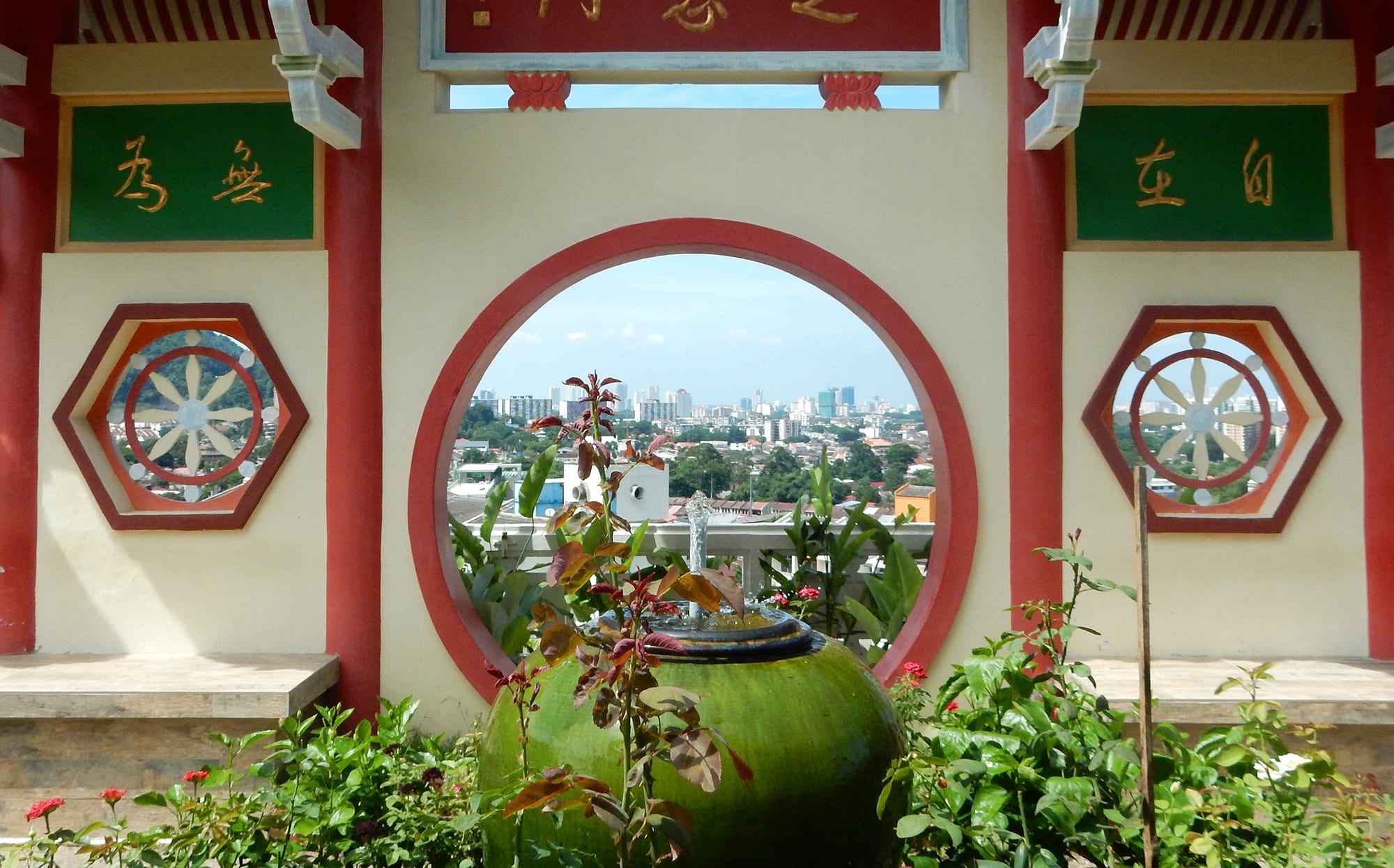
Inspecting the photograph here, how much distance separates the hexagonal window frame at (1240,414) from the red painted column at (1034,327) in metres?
0.22

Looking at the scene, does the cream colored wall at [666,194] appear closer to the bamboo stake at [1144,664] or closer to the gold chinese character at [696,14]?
the gold chinese character at [696,14]

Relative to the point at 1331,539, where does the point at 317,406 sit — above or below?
above

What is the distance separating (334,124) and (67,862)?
2731 millimetres

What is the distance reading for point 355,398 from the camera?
405 cm

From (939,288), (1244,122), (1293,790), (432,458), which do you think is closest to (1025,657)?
(1293,790)

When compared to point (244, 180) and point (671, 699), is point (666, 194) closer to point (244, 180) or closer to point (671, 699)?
point (244, 180)

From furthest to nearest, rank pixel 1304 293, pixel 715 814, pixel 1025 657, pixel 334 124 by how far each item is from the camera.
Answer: pixel 1304 293 < pixel 334 124 < pixel 1025 657 < pixel 715 814

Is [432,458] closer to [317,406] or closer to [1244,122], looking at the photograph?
[317,406]

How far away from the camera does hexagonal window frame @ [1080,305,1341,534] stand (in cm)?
404

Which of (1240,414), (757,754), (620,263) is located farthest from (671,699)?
(1240,414)

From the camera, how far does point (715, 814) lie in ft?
6.45

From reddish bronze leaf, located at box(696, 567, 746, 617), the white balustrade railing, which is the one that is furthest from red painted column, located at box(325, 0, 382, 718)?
reddish bronze leaf, located at box(696, 567, 746, 617)

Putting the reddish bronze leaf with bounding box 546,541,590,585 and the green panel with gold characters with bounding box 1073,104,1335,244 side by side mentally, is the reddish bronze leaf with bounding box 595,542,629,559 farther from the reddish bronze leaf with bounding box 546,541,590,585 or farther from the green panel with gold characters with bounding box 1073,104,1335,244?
the green panel with gold characters with bounding box 1073,104,1335,244

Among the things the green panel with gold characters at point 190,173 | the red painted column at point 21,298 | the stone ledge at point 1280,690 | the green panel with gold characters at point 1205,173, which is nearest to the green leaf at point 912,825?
the stone ledge at point 1280,690
